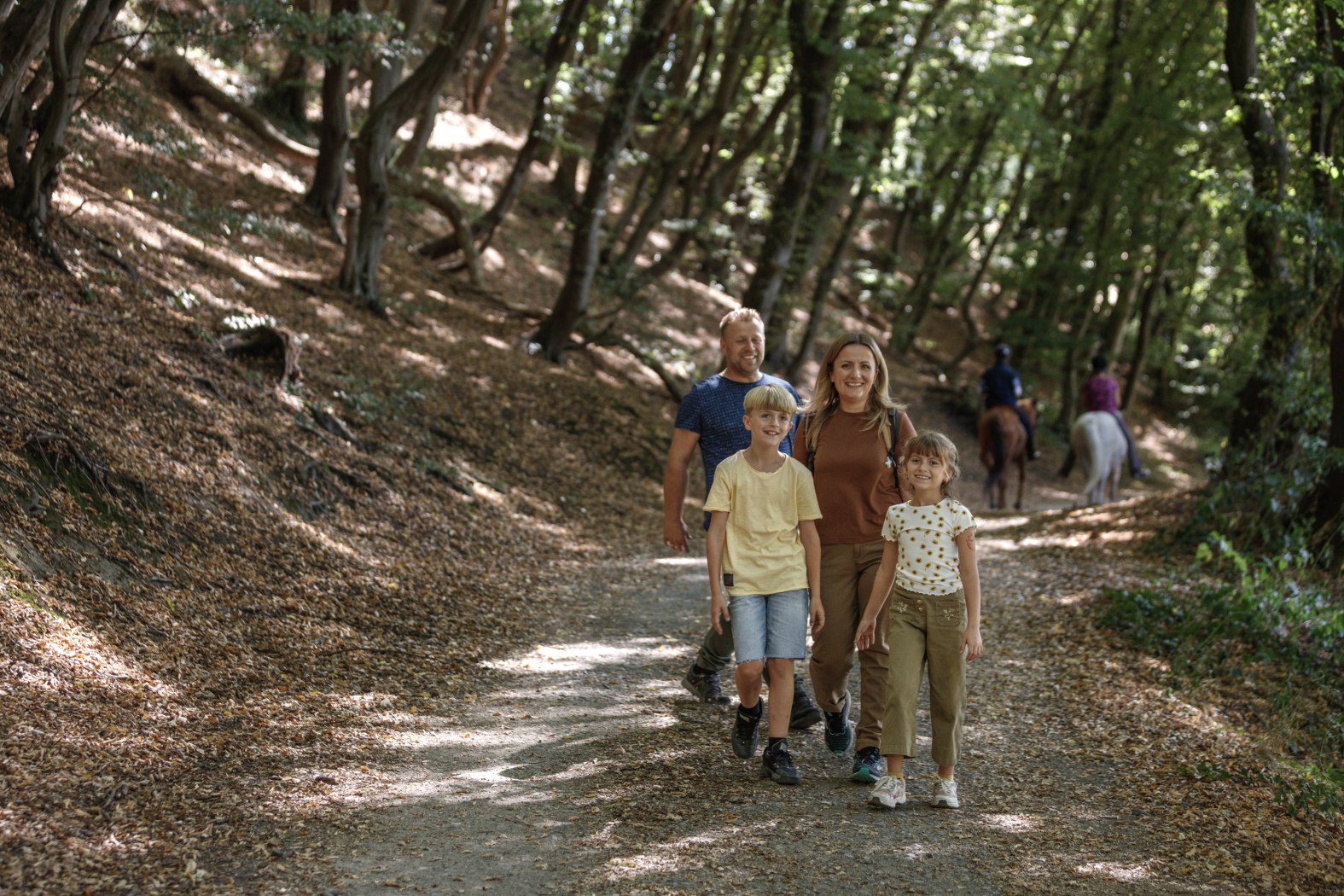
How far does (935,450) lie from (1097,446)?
474 inches

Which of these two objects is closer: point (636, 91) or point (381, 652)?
Answer: point (381, 652)

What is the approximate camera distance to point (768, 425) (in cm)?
539

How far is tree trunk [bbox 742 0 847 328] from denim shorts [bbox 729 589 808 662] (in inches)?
508

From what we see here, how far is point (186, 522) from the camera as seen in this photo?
7.11m

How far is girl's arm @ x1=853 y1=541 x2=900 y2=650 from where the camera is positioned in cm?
536

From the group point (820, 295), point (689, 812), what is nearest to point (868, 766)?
point (689, 812)

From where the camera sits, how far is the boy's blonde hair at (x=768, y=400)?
5367mm

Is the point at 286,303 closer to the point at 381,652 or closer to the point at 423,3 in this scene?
the point at 423,3

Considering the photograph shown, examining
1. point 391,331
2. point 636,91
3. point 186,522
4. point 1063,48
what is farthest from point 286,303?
point 1063,48

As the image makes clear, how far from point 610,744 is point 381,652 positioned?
1699mm

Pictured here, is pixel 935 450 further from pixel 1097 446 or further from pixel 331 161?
pixel 331 161

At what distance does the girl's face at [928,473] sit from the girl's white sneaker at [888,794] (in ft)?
4.22

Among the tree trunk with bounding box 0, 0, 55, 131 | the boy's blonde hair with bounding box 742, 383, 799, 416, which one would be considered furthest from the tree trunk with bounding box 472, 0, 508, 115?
the boy's blonde hair with bounding box 742, 383, 799, 416

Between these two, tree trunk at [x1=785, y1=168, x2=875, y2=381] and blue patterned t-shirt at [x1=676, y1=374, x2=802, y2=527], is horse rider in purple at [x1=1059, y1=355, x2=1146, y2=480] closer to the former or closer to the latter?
tree trunk at [x1=785, y1=168, x2=875, y2=381]
